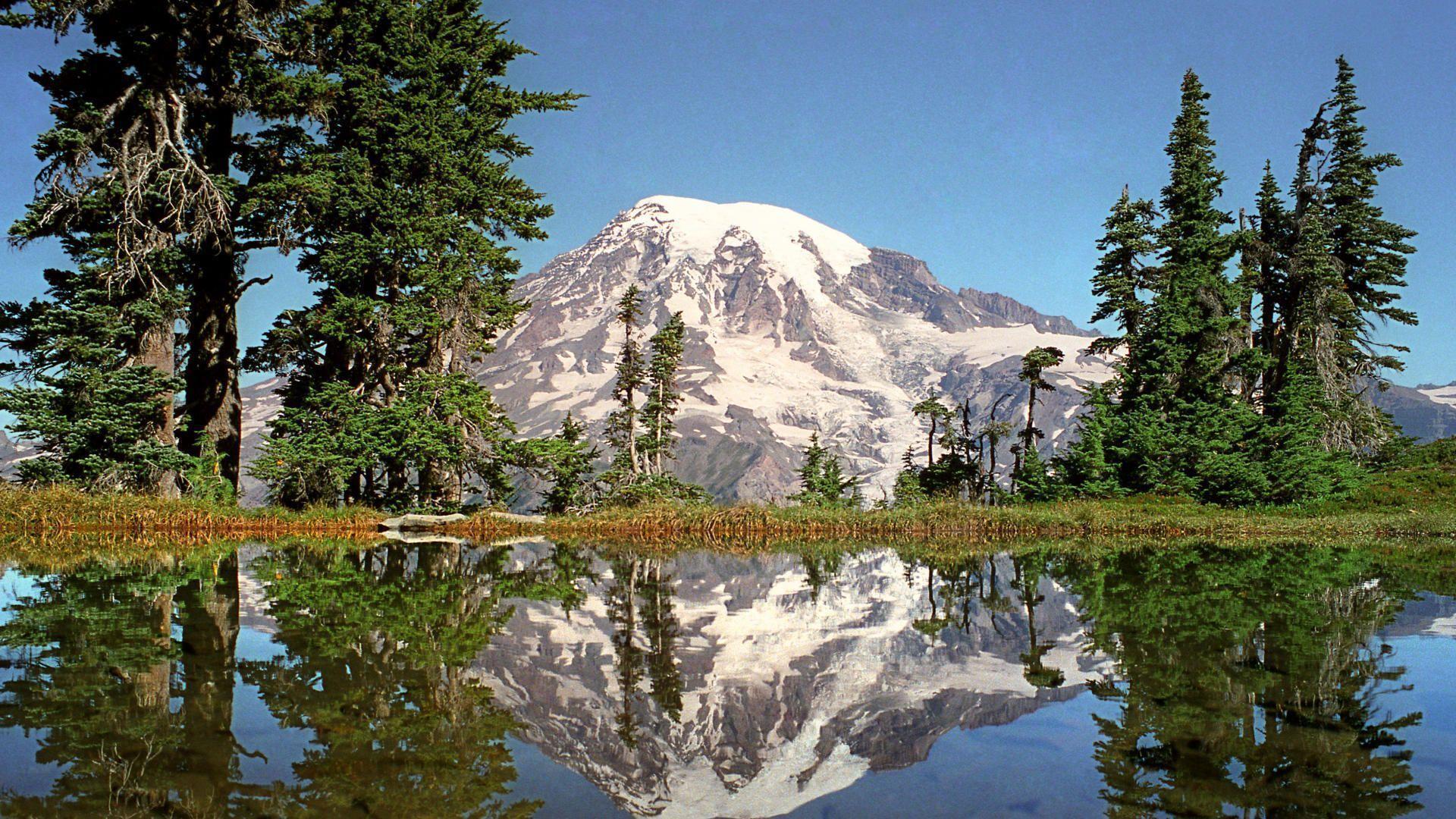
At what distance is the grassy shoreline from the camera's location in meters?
22.0

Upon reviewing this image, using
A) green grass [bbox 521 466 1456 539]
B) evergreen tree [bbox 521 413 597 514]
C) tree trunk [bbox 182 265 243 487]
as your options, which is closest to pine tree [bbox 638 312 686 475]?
evergreen tree [bbox 521 413 597 514]

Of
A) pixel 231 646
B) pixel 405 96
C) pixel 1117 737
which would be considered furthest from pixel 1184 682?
pixel 405 96

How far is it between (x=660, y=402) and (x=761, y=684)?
115 feet

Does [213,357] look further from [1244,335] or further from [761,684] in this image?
[1244,335]

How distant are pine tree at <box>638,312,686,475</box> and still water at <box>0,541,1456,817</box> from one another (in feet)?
90.8

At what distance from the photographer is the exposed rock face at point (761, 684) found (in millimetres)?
6594

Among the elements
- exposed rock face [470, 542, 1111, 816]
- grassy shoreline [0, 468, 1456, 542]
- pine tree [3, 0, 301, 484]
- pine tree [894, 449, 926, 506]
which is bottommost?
exposed rock face [470, 542, 1111, 816]

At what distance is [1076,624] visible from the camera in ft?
41.3

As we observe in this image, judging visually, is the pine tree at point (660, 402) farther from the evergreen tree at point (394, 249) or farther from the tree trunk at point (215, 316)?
the tree trunk at point (215, 316)

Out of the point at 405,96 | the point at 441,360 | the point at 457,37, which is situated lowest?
the point at 441,360

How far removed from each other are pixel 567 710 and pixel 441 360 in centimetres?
2470

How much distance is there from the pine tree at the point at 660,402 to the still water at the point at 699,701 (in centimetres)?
2769

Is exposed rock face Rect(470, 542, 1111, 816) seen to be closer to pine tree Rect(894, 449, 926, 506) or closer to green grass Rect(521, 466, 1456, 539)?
green grass Rect(521, 466, 1456, 539)

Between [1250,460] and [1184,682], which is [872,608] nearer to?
[1184,682]
